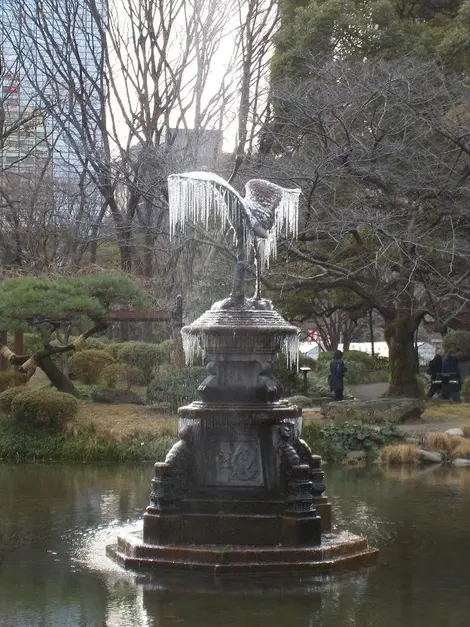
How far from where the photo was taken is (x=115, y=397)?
2327 cm

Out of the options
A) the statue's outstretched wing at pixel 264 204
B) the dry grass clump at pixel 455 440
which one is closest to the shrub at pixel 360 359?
the dry grass clump at pixel 455 440

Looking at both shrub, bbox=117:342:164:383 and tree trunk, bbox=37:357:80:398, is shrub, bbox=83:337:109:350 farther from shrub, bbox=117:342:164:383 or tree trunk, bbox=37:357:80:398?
tree trunk, bbox=37:357:80:398

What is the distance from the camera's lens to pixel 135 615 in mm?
7469

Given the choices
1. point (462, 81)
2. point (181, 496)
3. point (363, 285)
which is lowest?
point (181, 496)

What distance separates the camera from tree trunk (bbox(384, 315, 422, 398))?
78.5 feet

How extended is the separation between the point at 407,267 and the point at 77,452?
817 centimetres

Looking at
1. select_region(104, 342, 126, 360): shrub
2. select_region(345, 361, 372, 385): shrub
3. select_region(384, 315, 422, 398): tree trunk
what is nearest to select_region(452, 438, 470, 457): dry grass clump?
select_region(384, 315, 422, 398): tree trunk

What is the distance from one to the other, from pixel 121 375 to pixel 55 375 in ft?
11.9

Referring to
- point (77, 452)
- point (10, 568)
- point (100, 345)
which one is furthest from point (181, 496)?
point (100, 345)

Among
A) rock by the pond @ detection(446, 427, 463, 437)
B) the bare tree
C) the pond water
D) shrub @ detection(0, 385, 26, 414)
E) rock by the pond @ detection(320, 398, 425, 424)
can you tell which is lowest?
the pond water

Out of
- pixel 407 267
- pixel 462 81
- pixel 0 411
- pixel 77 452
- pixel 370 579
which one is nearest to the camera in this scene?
pixel 370 579

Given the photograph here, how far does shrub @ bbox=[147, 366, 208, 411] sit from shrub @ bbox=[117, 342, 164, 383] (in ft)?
12.1

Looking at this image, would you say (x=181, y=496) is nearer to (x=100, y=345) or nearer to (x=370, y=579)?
(x=370, y=579)

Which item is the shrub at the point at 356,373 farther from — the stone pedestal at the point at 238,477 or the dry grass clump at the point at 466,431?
the stone pedestal at the point at 238,477
